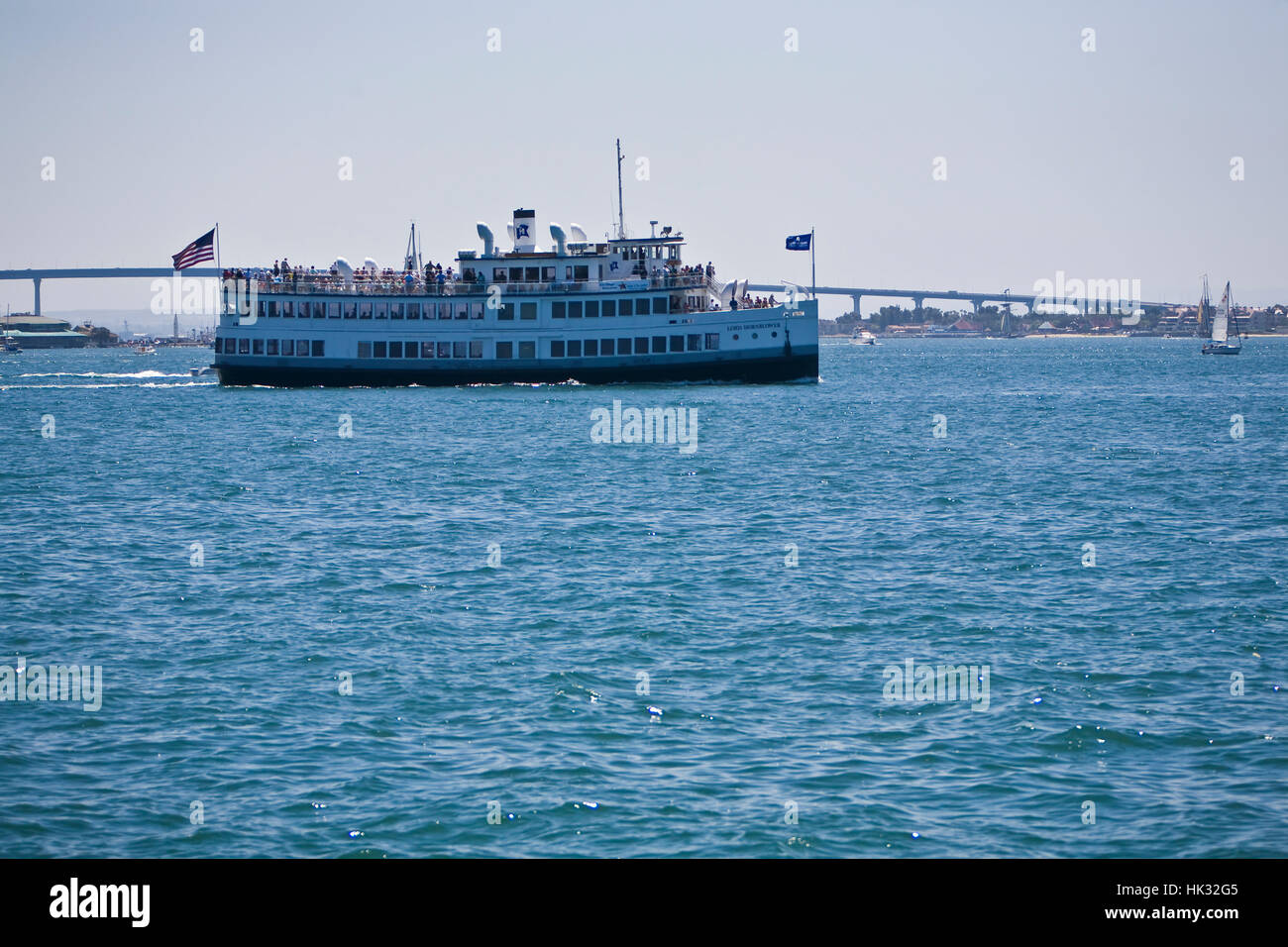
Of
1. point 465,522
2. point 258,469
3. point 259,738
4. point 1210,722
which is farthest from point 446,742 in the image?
point 258,469

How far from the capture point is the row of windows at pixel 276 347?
283 feet

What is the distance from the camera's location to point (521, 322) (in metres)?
85.4

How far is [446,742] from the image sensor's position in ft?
50.6

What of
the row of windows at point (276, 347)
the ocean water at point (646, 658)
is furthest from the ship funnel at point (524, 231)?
the ocean water at point (646, 658)

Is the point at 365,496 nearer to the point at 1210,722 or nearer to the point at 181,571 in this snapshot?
the point at 181,571

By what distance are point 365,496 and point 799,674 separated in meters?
23.4

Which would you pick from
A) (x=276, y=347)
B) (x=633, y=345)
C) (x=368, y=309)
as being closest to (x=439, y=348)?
(x=368, y=309)

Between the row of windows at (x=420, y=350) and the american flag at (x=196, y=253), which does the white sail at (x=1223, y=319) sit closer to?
the row of windows at (x=420, y=350)

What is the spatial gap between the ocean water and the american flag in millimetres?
34359

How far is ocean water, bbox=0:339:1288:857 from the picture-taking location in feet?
42.9

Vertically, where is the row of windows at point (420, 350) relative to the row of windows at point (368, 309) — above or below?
below

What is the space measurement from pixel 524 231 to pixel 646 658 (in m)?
70.0

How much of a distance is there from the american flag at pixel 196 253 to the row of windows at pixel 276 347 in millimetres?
8696

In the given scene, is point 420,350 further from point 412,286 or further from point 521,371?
point 521,371
